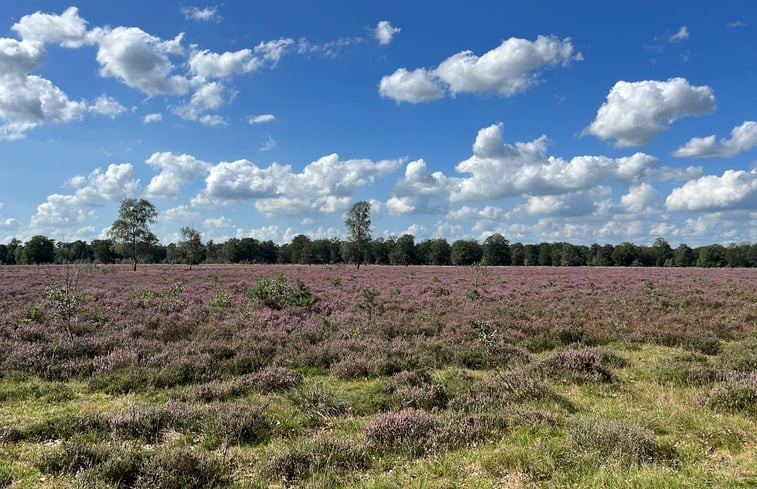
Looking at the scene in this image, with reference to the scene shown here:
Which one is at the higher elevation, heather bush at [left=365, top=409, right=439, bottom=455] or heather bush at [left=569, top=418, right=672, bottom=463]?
heather bush at [left=569, top=418, right=672, bottom=463]

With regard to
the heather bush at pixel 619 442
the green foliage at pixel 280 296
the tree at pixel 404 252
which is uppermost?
the tree at pixel 404 252

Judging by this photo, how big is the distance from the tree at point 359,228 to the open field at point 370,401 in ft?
161

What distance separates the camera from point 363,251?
214 feet

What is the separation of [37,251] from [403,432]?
85.9m

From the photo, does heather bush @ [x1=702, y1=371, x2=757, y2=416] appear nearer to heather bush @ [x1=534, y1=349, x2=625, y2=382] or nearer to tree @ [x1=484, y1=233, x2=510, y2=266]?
heather bush @ [x1=534, y1=349, x2=625, y2=382]

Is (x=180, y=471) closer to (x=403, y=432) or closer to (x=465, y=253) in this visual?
(x=403, y=432)

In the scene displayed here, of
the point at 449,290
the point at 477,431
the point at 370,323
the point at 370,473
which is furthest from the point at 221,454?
the point at 449,290

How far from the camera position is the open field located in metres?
4.70

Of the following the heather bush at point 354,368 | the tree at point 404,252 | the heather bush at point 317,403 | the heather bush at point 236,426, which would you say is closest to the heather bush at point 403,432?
the heather bush at point 317,403

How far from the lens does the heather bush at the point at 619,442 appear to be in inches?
188

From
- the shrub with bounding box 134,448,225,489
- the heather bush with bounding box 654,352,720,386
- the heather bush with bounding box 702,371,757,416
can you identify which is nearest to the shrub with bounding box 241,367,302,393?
the shrub with bounding box 134,448,225,489

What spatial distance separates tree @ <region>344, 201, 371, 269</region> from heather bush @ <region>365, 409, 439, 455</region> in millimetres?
58174

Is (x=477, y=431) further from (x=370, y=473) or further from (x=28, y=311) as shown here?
(x=28, y=311)

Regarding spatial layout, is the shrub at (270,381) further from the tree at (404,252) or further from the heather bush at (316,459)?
the tree at (404,252)
